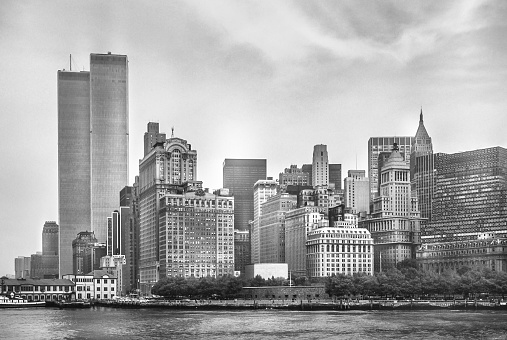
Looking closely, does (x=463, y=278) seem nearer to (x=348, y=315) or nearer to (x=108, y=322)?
(x=348, y=315)

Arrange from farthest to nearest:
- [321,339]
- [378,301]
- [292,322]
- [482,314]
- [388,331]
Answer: [378,301] < [482,314] < [292,322] < [388,331] < [321,339]

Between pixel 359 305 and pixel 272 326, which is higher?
pixel 272 326

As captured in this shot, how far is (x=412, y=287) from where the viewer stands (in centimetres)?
19812

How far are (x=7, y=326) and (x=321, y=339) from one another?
58617 millimetres

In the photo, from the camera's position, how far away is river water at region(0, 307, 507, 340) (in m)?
116

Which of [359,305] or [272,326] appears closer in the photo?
[272,326]

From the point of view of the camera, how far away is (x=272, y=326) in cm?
13175

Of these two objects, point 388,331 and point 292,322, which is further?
point 292,322

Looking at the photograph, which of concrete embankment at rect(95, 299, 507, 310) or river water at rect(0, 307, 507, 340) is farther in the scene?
concrete embankment at rect(95, 299, 507, 310)

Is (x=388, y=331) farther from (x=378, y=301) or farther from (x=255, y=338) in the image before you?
(x=378, y=301)

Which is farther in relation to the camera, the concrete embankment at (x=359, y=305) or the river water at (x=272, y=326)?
the concrete embankment at (x=359, y=305)

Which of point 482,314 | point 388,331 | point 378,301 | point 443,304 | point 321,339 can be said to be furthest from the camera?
point 378,301

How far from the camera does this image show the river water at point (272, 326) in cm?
11606

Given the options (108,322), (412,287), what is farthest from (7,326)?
(412,287)
